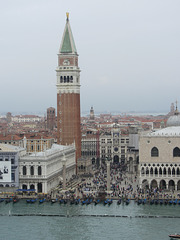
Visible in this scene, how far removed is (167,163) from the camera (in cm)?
5766

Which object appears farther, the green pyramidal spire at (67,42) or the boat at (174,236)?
the green pyramidal spire at (67,42)

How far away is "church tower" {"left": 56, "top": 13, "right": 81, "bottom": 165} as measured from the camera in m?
72.1

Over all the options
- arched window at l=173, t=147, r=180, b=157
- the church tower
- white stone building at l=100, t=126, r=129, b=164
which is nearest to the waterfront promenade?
arched window at l=173, t=147, r=180, b=157

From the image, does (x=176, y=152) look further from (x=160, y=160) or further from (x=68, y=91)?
(x=68, y=91)

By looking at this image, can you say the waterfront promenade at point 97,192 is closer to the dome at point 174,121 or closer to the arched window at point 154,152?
the arched window at point 154,152

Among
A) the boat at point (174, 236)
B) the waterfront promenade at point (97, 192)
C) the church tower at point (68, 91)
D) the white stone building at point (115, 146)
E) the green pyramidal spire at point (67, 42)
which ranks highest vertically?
the green pyramidal spire at point (67, 42)

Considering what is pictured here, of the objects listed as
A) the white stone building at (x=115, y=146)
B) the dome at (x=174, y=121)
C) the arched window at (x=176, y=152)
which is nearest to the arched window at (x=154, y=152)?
the arched window at (x=176, y=152)

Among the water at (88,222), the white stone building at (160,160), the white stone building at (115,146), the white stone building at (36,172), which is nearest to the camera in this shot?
the water at (88,222)

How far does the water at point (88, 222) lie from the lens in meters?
41.6

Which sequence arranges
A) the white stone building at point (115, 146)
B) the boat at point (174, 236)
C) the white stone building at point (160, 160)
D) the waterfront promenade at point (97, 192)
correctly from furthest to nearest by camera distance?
the white stone building at point (115, 146) → the white stone building at point (160, 160) → the waterfront promenade at point (97, 192) → the boat at point (174, 236)

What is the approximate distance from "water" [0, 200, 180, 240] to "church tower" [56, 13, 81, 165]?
22.1 metres

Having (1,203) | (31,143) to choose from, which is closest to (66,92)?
(31,143)

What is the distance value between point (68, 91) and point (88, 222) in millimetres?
30020

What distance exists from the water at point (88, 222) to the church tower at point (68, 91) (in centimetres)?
2209
